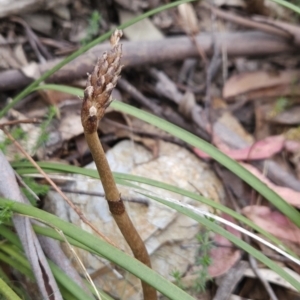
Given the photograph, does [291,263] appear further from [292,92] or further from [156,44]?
[156,44]

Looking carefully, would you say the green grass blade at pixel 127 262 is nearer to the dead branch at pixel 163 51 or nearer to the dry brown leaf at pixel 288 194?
the dry brown leaf at pixel 288 194

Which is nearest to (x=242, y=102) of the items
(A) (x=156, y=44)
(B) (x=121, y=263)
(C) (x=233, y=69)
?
(C) (x=233, y=69)

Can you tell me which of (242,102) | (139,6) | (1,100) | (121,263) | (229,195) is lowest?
(121,263)

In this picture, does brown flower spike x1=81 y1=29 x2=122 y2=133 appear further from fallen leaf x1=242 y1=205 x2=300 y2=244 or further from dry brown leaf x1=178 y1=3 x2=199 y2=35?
dry brown leaf x1=178 y1=3 x2=199 y2=35

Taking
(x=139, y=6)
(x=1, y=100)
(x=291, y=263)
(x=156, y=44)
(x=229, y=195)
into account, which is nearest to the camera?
(x=291, y=263)

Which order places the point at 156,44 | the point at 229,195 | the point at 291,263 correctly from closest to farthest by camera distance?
the point at 291,263
the point at 229,195
the point at 156,44

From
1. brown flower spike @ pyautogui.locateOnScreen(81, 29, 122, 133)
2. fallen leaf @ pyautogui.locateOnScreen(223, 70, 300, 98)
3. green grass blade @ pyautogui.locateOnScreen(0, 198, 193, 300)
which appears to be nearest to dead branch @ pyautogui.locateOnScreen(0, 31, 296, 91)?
fallen leaf @ pyautogui.locateOnScreen(223, 70, 300, 98)
